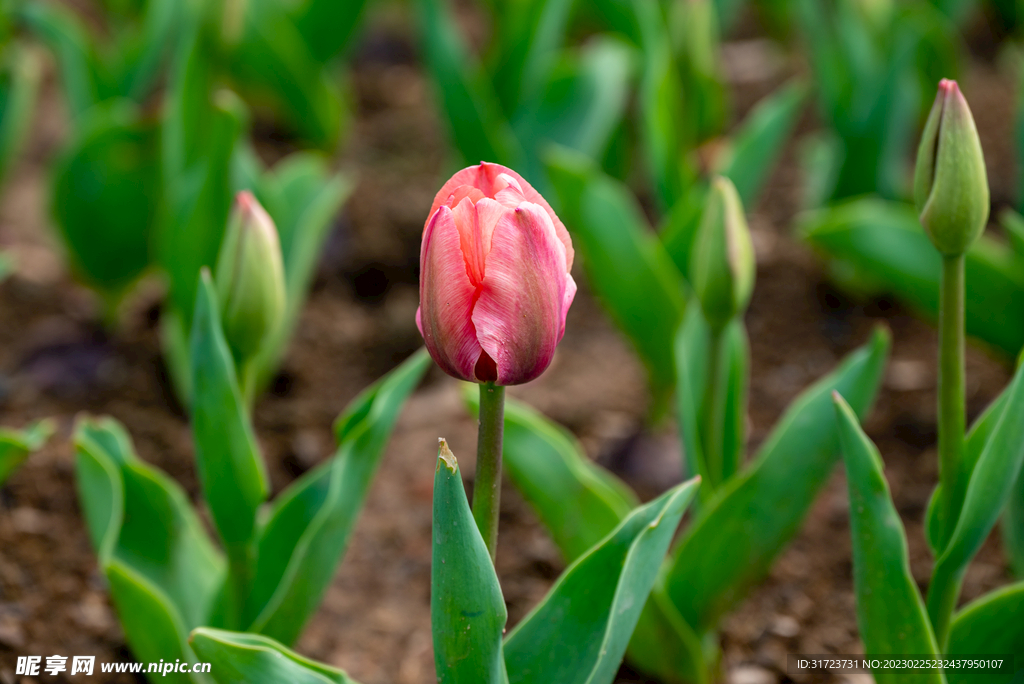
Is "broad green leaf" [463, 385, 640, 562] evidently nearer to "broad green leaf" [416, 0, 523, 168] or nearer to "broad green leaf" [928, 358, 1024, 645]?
"broad green leaf" [928, 358, 1024, 645]

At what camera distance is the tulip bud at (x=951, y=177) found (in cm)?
76

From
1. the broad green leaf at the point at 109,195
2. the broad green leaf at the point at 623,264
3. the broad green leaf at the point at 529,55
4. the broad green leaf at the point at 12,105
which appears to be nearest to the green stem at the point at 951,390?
the broad green leaf at the point at 623,264

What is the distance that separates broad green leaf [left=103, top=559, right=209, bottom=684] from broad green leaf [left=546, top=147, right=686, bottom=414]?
81cm

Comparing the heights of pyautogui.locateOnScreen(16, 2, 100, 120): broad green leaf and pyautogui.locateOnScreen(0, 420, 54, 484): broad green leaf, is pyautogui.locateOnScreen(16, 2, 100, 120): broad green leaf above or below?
above

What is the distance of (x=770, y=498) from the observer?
1.04 m

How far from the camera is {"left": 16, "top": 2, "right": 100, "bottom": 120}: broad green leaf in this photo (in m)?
1.79

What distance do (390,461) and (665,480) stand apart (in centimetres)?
48

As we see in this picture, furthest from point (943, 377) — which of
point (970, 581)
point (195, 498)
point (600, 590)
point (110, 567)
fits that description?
point (195, 498)

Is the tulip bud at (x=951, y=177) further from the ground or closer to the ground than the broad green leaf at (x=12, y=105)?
closer to the ground

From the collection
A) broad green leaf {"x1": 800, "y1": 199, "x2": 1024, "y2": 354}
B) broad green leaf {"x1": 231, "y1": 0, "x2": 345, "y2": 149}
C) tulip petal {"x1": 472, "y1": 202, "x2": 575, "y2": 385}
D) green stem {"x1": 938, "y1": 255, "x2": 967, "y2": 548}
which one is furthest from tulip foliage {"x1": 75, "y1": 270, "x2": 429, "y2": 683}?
broad green leaf {"x1": 231, "y1": 0, "x2": 345, "y2": 149}

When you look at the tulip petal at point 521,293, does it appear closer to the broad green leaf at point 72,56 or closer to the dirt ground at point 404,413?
the dirt ground at point 404,413

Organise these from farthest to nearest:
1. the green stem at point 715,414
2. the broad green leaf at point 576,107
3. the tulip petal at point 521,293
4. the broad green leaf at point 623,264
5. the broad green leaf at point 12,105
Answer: the broad green leaf at point 576,107 < the broad green leaf at point 12,105 < the broad green leaf at point 623,264 < the green stem at point 715,414 < the tulip petal at point 521,293

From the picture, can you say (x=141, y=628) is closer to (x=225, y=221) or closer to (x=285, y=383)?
(x=225, y=221)

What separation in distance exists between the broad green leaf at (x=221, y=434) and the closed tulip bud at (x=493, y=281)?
1.11ft
